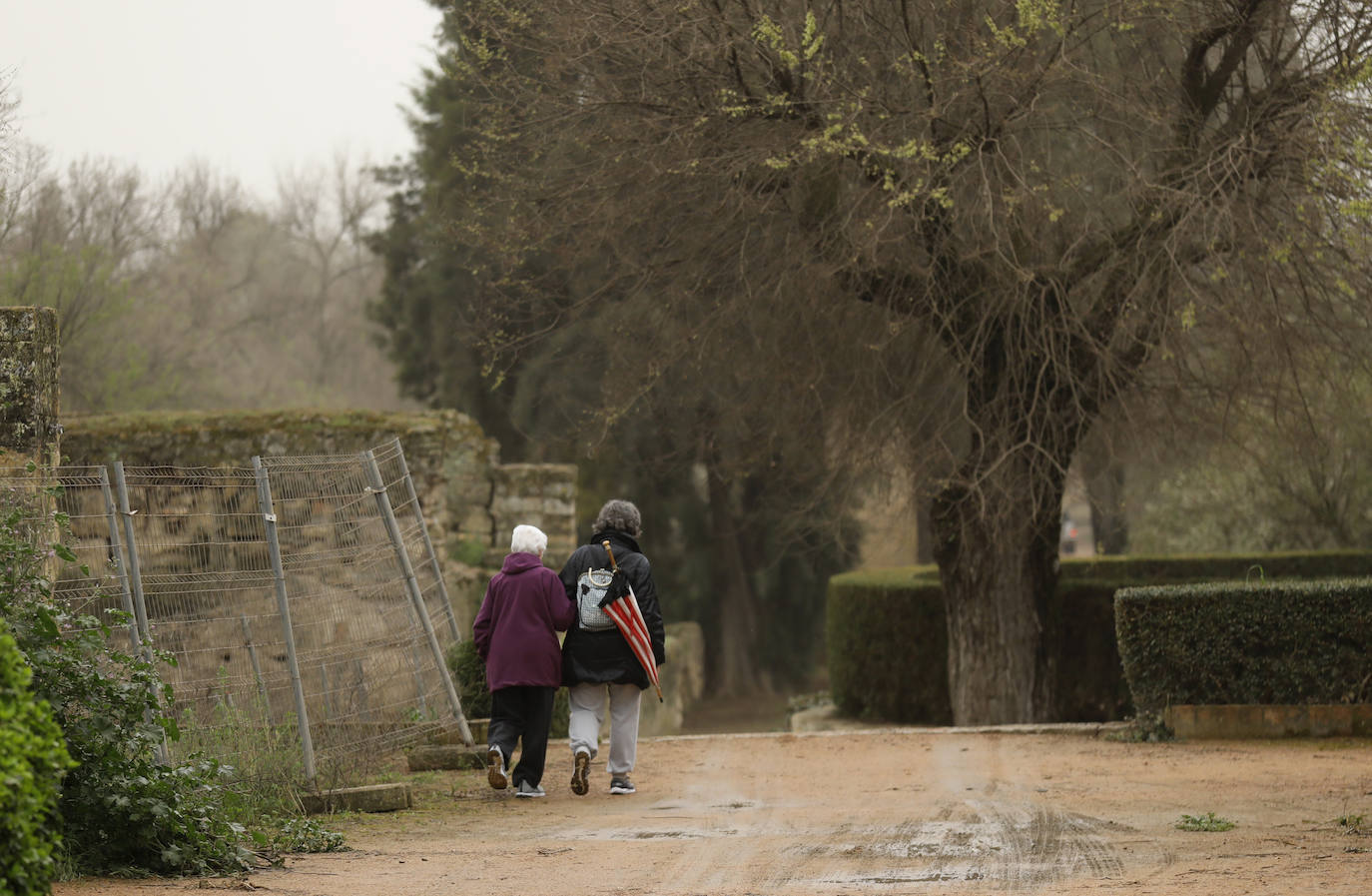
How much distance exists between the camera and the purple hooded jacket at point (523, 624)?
8.21 m

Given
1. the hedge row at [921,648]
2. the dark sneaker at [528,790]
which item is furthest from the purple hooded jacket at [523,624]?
the hedge row at [921,648]

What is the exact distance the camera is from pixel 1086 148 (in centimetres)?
1168

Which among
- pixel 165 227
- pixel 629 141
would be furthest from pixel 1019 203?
pixel 165 227

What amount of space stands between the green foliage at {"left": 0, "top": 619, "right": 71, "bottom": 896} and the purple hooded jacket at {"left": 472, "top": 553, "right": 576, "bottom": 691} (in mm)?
3947

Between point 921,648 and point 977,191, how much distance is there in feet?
20.4

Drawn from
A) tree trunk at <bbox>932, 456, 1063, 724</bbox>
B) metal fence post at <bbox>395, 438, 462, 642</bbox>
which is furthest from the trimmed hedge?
metal fence post at <bbox>395, 438, 462, 642</bbox>

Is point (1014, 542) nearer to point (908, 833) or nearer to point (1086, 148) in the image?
point (1086, 148)

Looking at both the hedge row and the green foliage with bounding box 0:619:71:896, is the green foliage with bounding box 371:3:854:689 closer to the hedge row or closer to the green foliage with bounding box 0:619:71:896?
the hedge row

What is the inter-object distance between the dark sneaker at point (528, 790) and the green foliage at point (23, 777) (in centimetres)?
413

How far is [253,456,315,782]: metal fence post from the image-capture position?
732cm

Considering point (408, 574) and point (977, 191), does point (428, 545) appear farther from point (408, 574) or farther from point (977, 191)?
point (977, 191)

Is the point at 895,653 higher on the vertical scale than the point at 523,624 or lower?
lower

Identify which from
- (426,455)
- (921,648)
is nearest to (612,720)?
(426,455)

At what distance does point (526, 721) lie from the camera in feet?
27.4
